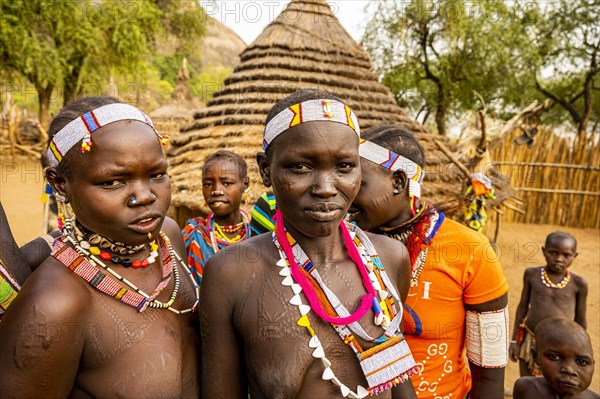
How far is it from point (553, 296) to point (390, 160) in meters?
3.52

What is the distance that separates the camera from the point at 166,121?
17797 millimetres

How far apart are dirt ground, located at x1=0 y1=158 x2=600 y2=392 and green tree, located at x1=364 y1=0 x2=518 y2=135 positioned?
563 cm

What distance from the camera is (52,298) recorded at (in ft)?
3.83

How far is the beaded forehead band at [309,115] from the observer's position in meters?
1.39

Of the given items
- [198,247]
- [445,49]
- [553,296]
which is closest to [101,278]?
[198,247]

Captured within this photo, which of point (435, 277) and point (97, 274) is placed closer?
point (97, 274)

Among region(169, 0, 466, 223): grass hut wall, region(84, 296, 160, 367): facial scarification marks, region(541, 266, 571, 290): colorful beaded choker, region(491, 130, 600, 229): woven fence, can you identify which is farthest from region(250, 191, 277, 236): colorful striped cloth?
region(491, 130, 600, 229): woven fence

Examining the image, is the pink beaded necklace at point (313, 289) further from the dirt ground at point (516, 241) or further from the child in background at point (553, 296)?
the dirt ground at point (516, 241)

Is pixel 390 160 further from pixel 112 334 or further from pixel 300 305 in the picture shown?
pixel 112 334

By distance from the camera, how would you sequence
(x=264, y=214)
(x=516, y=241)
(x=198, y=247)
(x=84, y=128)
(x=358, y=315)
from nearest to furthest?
(x=84, y=128) < (x=358, y=315) < (x=264, y=214) < (x=198, y=247) < (x=516, y=241)

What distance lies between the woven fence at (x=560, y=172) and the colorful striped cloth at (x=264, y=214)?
11436 mm

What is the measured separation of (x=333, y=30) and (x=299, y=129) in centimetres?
624

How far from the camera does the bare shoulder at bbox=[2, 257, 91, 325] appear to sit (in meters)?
1.14

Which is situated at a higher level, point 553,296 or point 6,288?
point 6,288
